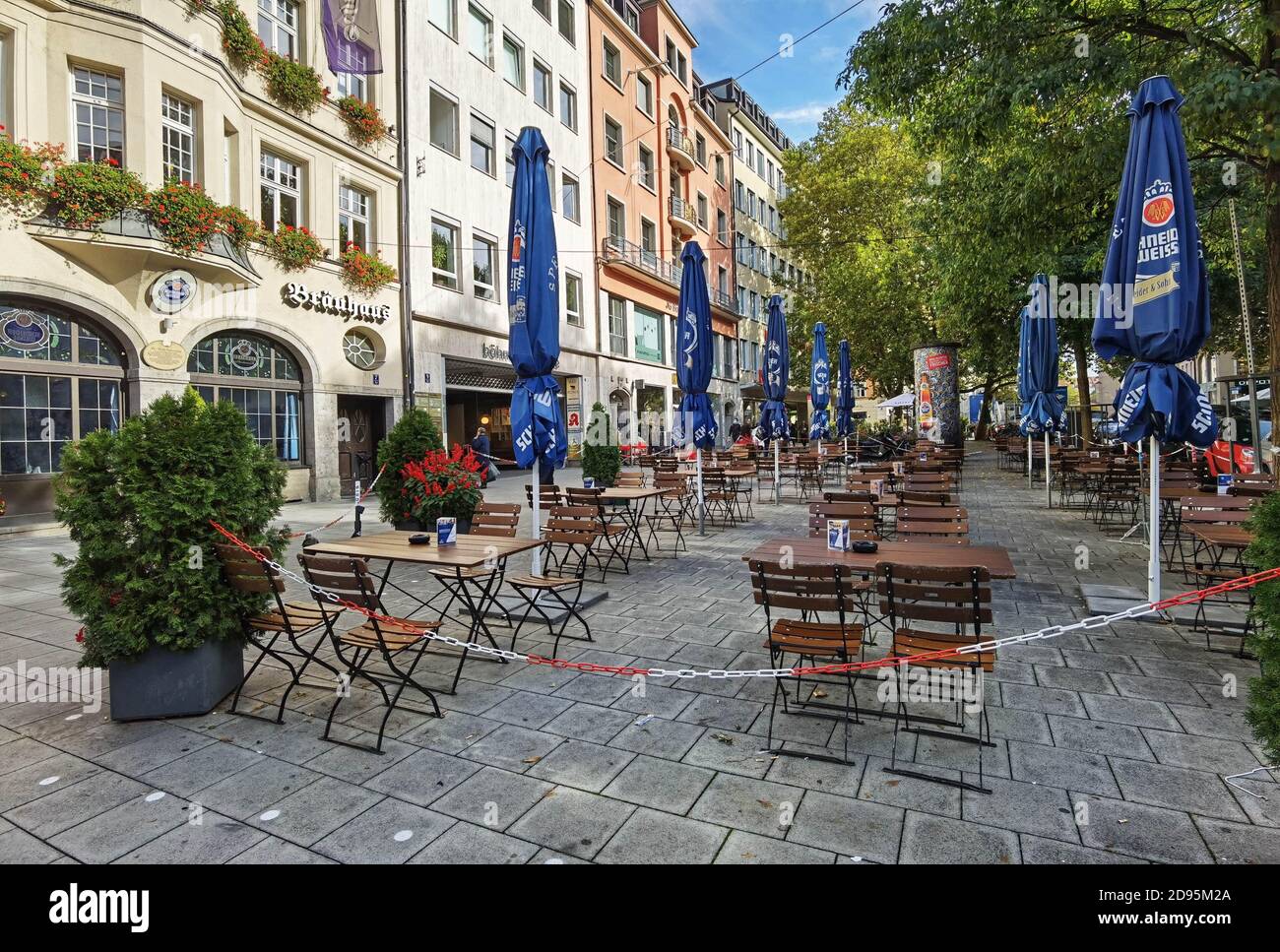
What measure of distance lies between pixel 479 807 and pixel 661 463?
1146cm

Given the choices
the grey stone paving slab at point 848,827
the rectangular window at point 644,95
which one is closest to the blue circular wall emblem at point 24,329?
the grey stone paving slab at point 848,827

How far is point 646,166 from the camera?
30.8 metres

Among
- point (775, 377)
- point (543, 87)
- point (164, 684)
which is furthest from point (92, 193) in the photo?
point (543, 87)

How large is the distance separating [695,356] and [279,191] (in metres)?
10.7

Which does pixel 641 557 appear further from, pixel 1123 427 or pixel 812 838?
pixel 812 838

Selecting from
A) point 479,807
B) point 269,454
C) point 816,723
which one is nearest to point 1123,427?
point 816,723

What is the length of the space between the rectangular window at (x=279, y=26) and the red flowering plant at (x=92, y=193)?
17.8 ft

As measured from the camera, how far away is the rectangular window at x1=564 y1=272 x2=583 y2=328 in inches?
982

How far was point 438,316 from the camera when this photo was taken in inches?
728

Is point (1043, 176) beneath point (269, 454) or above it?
above

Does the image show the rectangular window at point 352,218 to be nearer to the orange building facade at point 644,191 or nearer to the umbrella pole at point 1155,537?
the orange building facade at point 644,191

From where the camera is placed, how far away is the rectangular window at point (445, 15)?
61.3 ft

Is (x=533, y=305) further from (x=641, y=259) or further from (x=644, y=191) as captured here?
(x=644, y=191)

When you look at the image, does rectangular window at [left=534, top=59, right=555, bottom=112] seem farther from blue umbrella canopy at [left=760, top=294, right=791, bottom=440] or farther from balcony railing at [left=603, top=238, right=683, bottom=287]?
blue umbrella canopy at [left=760, top=294, right=791, bottom=440]
